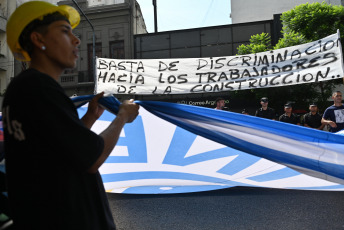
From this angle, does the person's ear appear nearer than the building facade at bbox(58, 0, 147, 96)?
Yes

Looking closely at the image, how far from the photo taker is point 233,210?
12.3 ft

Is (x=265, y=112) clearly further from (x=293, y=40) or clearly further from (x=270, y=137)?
(x=293, y=40)

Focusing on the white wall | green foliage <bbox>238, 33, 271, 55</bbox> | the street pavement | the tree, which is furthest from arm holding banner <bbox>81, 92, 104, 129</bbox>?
the white wall

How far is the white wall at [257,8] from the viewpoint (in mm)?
25497

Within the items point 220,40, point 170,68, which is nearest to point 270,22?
point 220,40

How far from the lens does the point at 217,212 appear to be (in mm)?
3699

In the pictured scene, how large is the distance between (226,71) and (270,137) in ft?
16.8

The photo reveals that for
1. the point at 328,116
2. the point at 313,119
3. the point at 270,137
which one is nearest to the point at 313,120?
the point at 313,119

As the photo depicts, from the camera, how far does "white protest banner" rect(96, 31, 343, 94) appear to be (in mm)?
6793

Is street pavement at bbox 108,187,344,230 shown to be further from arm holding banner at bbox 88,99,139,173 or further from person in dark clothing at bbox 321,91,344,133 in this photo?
person in dark clothing at bbox 321,91,344,133

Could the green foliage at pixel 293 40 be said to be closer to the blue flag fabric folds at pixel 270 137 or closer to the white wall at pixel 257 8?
the white wall at pixel 257 8

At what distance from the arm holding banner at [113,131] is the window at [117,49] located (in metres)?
22.4

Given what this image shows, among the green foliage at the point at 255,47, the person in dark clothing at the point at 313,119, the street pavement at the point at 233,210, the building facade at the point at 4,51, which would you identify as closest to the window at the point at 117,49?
the building facade at the point at 4,51

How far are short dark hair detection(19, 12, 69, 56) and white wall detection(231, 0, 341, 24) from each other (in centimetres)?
2722
